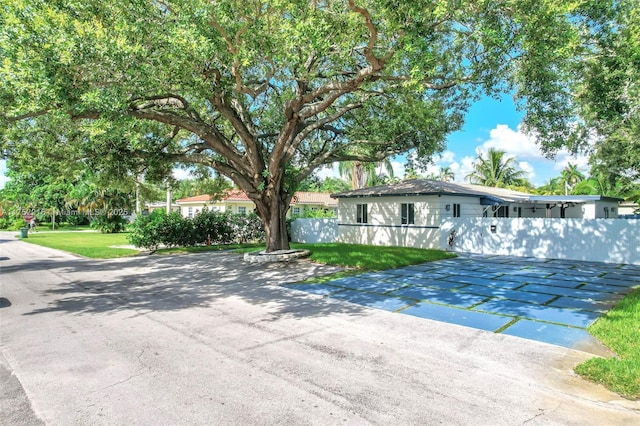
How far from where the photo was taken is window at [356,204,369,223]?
21138mm

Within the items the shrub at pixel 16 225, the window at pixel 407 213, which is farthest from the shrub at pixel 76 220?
the window at pixel 407 213

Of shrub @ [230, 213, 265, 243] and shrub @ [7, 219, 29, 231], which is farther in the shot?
shrub @ [7, 219, 29, 231]

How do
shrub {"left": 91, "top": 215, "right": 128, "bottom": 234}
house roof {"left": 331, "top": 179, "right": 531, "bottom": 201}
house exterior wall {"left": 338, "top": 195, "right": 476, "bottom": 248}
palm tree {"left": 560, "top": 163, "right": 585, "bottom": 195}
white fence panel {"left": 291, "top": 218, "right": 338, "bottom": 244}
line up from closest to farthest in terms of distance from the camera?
house roof {"left": 331, "top": 179, "right": 531, "bottom": 201}, house exterior wall {"left": 338, "top": 195, "right": 476, "bottom": 248}, white fence panel {"left": 291, "top": 218, "right": 338, "bottom": 244}, shrub {"left": 91, "top": 215, "right": 128, "bottom": 234}, palm tree {"left": 560, "top": 163, "right": 585, "bottom": 195}

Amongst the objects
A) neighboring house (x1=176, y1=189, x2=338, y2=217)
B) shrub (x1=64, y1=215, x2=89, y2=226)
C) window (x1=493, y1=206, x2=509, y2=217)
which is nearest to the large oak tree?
window (x1=493, y1=206, x2=509, y2=217)

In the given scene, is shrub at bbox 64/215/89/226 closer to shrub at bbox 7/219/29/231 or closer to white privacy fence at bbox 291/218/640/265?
shrub at bbox 7/219/29/231

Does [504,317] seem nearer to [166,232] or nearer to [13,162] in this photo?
[13,162]

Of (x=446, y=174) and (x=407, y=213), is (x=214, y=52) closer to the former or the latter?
(x=407, y=213)

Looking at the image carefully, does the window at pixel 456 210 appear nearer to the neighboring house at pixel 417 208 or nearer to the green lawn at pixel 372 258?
the neighboring house at pixel 417 208

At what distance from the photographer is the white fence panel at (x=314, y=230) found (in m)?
23.0

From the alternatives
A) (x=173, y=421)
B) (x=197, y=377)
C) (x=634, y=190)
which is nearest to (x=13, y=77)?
(x=197, y=377)

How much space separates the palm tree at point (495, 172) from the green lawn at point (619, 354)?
1488 inches

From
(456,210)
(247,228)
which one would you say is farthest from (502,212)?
(247,228)

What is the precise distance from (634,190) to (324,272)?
36904mm

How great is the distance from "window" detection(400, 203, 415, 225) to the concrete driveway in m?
11.7
